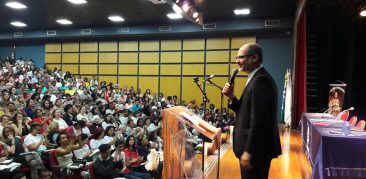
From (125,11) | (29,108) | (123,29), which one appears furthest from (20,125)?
(123,29)

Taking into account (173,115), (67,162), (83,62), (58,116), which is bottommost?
(67,162)

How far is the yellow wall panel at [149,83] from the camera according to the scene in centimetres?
1305

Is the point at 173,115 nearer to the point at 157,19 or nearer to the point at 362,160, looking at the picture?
the point at 362,160

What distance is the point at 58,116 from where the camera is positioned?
630 cm

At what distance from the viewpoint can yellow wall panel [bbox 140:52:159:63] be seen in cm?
1296

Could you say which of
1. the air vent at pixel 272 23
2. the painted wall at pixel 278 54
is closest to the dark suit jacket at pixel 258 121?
the air vent at pixel 272 23

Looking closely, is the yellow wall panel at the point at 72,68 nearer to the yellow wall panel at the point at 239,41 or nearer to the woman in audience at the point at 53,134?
the yellow wall panel at the point at 239,41

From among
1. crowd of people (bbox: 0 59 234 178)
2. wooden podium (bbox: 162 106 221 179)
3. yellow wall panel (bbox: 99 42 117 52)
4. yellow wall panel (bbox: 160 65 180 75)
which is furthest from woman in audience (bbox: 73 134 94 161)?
yellow wall panel (bbox: 99 42 117 52)

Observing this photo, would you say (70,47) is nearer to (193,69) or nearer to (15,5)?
(15,5)

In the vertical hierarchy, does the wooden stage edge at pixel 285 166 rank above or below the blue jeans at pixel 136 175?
above

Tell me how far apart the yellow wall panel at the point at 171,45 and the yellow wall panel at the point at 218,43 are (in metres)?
1.11

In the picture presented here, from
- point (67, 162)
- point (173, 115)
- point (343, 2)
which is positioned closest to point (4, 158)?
point (67, 162)

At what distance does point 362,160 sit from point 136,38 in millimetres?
11292

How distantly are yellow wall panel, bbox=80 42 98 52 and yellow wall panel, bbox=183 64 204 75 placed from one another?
12.7 feet
